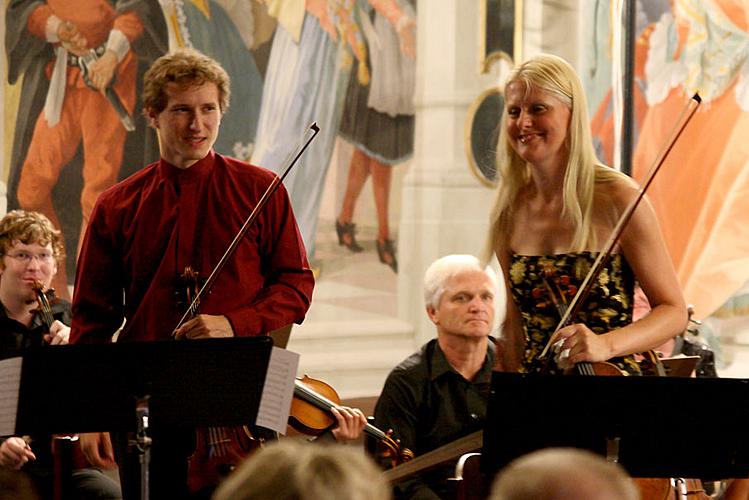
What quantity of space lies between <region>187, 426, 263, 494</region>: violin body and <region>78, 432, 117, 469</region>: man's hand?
433 mm

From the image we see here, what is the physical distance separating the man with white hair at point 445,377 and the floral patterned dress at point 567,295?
0.78m

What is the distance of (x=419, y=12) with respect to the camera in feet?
22.6

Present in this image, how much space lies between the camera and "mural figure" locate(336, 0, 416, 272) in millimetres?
6730

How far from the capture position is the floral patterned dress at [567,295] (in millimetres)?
3320

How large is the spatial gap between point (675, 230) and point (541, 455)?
6.74m

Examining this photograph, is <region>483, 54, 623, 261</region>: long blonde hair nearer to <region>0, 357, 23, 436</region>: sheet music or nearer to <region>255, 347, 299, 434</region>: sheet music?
<region>255, 347, 299, 434</region>: sheet music

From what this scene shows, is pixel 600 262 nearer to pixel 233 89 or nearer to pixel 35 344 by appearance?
pixel 35 344

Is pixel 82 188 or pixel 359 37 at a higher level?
pixel 359 37

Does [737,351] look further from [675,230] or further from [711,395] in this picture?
[711,395]

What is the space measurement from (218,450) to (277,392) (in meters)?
0.39

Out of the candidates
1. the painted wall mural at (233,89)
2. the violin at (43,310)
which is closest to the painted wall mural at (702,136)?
the painted wall mural at (233,89)

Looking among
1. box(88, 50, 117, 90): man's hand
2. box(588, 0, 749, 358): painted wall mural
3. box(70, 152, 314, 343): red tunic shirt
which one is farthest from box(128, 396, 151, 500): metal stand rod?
box(588, 0, 749, 358): painted wall mural

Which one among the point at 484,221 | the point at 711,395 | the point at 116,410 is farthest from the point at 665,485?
the point at 484,221

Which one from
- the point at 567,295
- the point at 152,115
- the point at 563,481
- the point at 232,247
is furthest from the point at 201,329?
the point at 563,481
